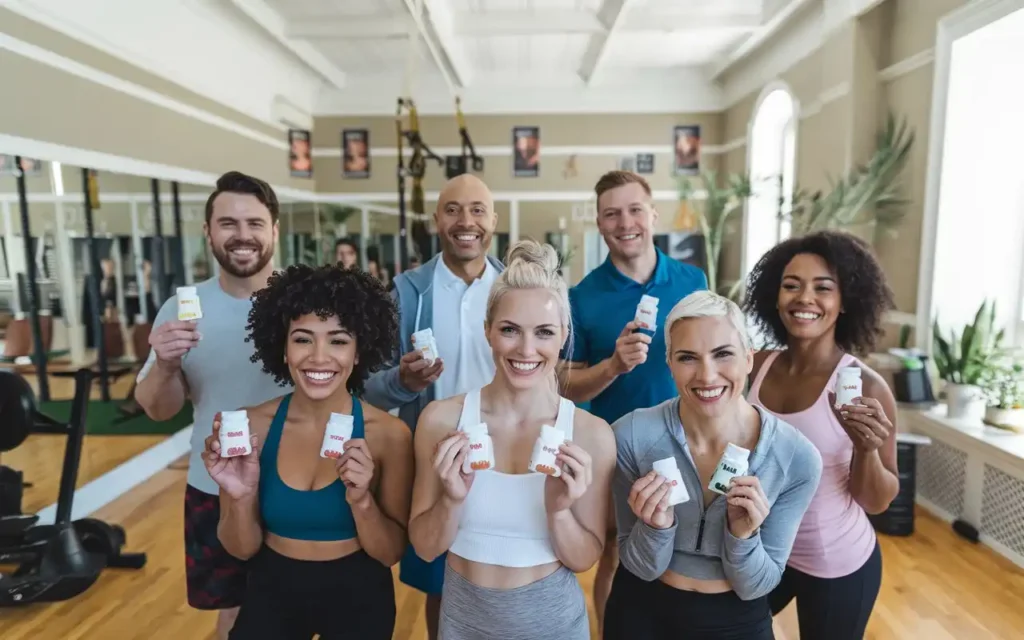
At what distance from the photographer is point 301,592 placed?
4.75 ft

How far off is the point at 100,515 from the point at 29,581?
3.89 feet

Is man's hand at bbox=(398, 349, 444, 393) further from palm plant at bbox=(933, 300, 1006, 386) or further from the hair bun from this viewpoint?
palm plant at bbox=(933, 300, 1006, 386)

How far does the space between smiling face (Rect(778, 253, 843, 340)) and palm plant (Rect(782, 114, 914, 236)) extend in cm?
258

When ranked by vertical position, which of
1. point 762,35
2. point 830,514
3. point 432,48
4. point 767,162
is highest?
point 762,35

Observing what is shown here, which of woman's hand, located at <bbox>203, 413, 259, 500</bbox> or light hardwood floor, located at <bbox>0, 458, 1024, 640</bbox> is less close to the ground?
woman's hand, located at <bbox>203, 413, 259, 500</bbox>

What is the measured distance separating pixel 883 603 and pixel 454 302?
2548 mm

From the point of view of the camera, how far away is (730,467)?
1227 millimetres

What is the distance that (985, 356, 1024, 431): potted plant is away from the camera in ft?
11.3

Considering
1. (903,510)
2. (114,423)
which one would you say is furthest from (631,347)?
(114,423)

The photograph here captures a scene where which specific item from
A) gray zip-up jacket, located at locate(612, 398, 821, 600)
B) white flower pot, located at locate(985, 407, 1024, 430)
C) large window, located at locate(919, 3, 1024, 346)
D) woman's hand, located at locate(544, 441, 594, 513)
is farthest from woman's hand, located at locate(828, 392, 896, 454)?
large window, located at locate(919, 3, 1024, 346)

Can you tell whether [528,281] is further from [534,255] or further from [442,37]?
[442,37]

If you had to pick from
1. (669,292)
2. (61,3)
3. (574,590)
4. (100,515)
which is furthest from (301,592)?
(61,3)

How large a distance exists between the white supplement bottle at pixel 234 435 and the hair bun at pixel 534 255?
71 cm

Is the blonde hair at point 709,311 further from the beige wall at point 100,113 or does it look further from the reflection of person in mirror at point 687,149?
the reflection of person in mirror at point 687,149
